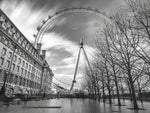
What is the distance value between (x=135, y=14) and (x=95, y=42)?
283 inches

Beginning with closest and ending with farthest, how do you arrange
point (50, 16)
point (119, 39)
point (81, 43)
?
point (119, 39) → point (50, 16) → point (81, 43)

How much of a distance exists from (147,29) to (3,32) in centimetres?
3451

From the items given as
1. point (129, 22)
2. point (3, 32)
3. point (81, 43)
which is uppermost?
point (81, 43)

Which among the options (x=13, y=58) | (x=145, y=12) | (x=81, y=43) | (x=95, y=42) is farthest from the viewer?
(x=81, y=43)

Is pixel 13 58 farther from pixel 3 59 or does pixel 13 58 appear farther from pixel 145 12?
pixel 145 12

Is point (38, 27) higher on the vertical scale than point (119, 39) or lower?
higher

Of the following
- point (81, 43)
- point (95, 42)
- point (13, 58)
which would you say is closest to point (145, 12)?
point (95, 42)

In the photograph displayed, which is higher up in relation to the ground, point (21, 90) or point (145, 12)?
point (145, 12)

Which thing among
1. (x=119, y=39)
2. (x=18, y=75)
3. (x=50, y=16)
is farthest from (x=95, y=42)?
(x=50, y=16)

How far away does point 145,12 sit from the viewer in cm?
713

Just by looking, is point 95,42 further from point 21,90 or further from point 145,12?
point 21,90

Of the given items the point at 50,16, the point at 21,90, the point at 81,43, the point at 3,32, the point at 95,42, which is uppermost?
the point at 50,16

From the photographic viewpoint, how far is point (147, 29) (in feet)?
24.4

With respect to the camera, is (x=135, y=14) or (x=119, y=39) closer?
(x=135, y=14)
